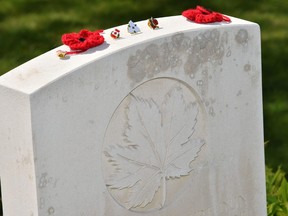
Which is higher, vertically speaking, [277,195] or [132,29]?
[132,29]

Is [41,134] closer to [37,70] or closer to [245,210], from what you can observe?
[37,70]

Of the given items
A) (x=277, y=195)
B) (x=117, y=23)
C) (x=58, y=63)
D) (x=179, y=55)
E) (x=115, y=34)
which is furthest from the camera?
(x=117, y=23)

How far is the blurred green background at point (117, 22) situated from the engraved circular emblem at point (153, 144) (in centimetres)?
230

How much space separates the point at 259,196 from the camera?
4801 millimetres

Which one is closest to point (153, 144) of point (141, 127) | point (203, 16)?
point (141, 127)

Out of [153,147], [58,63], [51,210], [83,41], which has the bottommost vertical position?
[51,210]

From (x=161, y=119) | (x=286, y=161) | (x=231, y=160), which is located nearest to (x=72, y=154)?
(x=161, y=119)

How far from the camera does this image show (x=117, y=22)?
7.65 meters

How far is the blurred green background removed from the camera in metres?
7.00

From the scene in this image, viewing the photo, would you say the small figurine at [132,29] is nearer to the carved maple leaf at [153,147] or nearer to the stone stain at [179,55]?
the stone stain at [179,55]

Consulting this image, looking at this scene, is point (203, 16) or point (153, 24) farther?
point (203, 16)

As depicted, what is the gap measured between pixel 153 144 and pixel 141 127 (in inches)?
4.9

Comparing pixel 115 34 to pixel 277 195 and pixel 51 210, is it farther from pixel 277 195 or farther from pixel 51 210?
pixel 277 195

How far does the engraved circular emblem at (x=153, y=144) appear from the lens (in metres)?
4.12
